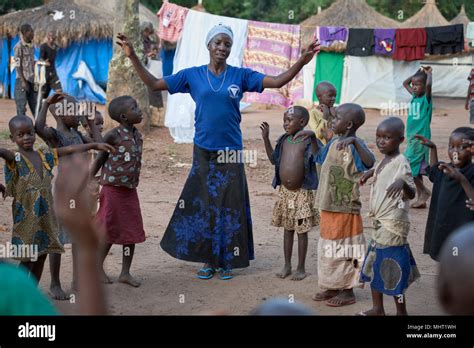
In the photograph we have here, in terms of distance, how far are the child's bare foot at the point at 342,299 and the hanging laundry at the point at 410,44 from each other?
1486 centimetres

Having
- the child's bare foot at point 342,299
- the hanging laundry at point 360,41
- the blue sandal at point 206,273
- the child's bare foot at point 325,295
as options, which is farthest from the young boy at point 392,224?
the hanging laundry at point 360,41

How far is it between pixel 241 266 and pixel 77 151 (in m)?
1.72

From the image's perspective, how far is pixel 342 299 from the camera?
17.6 ft

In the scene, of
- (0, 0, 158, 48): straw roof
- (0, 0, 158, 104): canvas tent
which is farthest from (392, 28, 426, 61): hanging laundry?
(0, 0, 158, 104): canvas tent

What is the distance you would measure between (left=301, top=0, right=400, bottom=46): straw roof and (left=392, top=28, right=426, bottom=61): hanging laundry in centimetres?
289

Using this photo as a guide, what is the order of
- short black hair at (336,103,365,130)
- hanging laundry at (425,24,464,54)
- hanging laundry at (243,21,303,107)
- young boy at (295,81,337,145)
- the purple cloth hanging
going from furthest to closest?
the purple cloth hanging → hanging laundry at (425,24,464,54) → hanging laundry at (243,21,303,107) → young boy at (295,81,337,145) → short black hair at (336,103,365,130)

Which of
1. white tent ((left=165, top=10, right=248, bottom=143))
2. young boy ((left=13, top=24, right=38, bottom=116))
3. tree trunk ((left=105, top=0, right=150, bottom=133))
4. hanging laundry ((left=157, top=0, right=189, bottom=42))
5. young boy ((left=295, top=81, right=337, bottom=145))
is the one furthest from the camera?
hanging laundry ((left=157, top=0, right=189, bottom=42))

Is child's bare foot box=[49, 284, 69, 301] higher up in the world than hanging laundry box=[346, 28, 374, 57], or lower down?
lower down

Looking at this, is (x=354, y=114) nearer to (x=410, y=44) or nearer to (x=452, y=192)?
(x=452, y=192)

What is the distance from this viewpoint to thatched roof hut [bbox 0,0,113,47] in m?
Result: 20.2

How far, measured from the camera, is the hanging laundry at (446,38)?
60.5 ft

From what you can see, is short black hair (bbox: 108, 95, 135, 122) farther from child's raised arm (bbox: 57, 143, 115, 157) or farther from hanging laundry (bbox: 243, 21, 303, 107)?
hanging laundry (bbox: 243, 21, 303, 107)

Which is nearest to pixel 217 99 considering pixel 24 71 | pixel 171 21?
pixel 24 71
